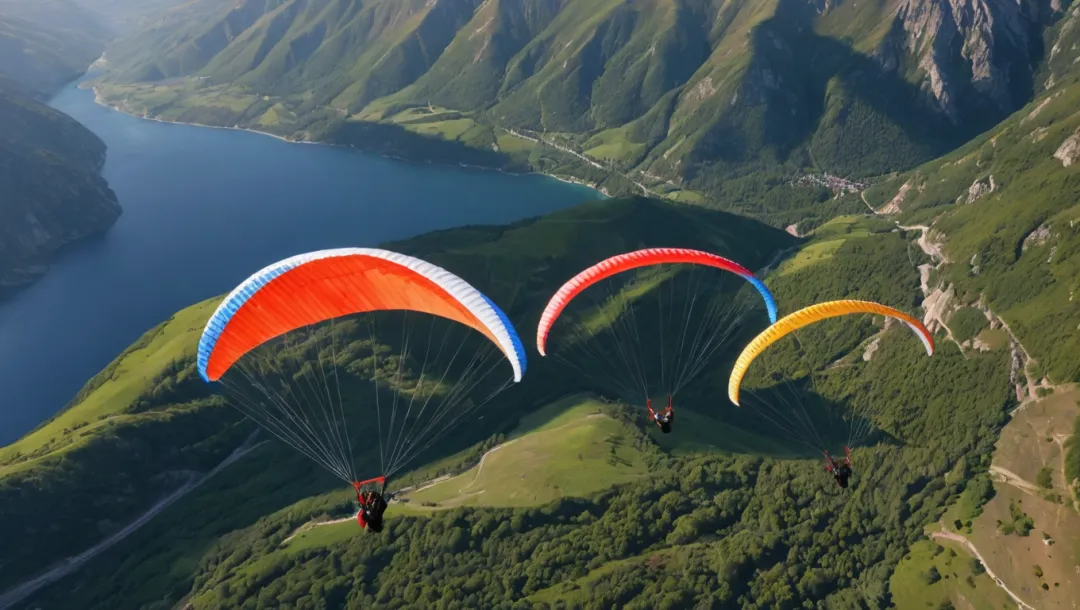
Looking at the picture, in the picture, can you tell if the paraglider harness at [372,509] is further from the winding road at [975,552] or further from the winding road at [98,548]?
the winding road at [98,548]

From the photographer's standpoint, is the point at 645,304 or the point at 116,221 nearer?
the point at 645,304

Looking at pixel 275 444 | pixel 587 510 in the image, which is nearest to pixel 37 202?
pixel 275 444

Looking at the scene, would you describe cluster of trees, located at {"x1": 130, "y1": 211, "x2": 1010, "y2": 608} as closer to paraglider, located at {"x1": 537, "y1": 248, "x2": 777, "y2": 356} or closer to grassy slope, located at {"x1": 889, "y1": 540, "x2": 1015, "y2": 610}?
grassy slope, located at {"x1": 889, "y1": 540, "x2": 1015, "y2": 610}

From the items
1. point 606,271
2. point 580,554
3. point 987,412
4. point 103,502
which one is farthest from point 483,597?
point 987,412

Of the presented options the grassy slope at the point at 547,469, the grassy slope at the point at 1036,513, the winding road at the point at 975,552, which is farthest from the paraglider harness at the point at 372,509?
the grassy slope at the point at 1036,513

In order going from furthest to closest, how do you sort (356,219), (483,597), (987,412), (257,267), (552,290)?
(356,219) → (257,267) → (552,290) → (987,412) → (483,597)

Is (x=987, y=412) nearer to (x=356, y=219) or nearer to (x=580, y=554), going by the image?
(x=580, y=554)

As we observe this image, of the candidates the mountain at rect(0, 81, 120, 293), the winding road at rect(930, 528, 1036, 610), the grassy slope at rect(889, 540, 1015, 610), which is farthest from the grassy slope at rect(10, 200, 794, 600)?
the mountain at rect(0, 81, 120, 293)

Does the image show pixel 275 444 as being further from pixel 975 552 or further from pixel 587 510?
pixel 975 552
